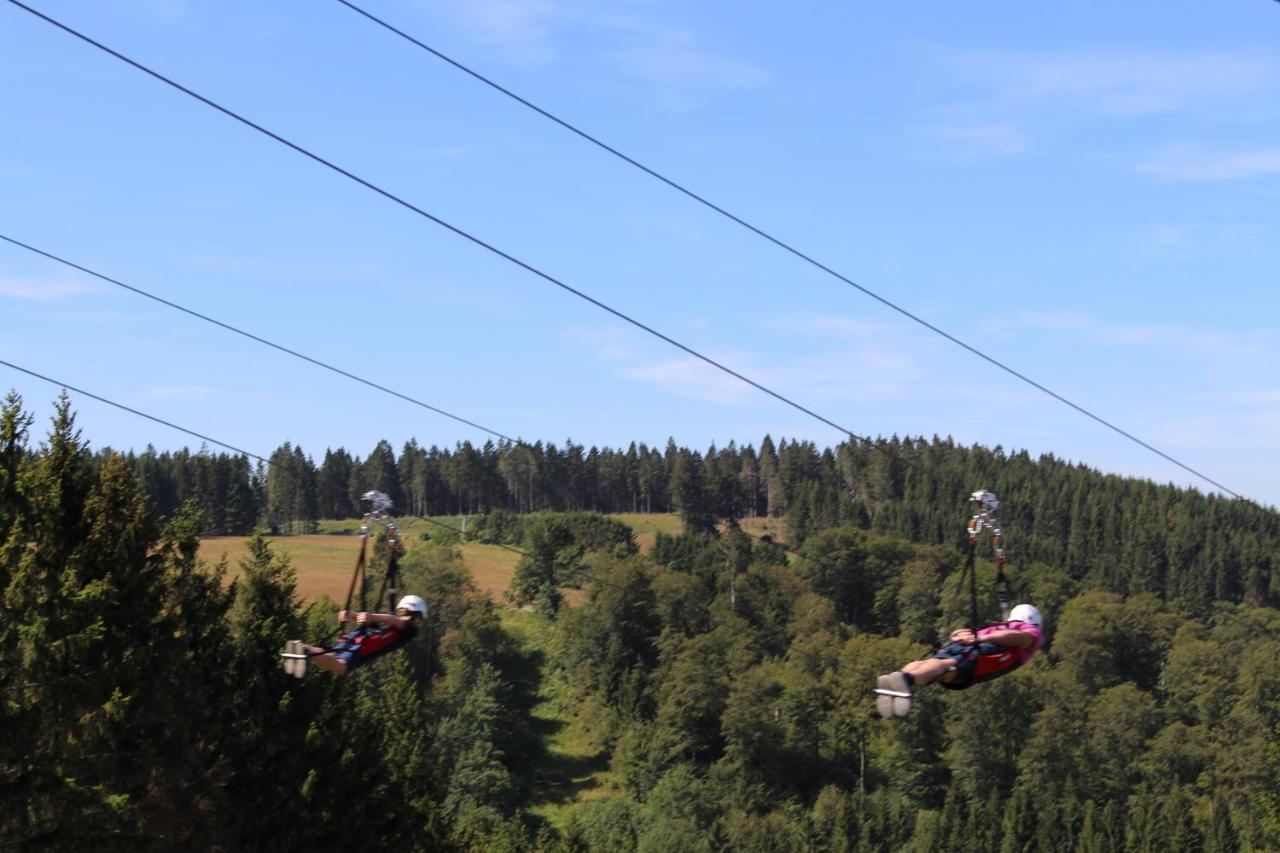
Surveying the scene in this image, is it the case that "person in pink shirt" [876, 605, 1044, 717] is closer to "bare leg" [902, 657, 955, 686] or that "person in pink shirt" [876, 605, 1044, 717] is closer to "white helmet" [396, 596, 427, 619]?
"bare leg" [902, 657, 955, 686]

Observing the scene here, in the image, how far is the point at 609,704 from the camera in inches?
5551

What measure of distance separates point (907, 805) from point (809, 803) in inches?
354

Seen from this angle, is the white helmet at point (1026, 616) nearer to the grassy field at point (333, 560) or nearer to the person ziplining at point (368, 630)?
the person ziplining at point (368, 630)

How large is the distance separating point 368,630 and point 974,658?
953 centimetres

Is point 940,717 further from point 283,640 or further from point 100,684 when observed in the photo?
point 100,684

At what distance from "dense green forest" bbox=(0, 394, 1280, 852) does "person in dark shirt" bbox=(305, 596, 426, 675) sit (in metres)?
8.99

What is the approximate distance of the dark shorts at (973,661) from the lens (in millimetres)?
21562

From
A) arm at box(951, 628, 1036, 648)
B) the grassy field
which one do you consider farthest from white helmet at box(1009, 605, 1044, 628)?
the grassy field

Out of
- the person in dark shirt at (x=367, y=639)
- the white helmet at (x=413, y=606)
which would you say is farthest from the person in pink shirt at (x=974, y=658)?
the white helmet at (x=413, y=606)

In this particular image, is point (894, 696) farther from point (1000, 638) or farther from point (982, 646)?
point (1000, 638)

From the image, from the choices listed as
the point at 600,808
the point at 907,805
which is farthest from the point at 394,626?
the point at 907,805

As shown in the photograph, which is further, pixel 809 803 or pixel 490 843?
pixel 809 803

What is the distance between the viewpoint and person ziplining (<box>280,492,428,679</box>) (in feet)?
76.4

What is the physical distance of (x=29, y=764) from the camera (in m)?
29.7
